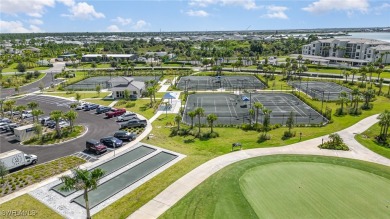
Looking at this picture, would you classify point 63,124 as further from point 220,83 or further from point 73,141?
point 220,83

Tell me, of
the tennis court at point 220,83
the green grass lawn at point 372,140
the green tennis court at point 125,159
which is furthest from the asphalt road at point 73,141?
the green grass lawn at point 372,140

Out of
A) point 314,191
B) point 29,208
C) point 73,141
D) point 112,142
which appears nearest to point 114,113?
point 73,141

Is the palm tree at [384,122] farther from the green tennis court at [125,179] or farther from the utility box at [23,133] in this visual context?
the utility box at [23,133]

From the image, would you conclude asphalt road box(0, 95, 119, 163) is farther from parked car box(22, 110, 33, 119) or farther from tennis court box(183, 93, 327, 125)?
tennis court box(183, 93, 327, 125)

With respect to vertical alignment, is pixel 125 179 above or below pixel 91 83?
below

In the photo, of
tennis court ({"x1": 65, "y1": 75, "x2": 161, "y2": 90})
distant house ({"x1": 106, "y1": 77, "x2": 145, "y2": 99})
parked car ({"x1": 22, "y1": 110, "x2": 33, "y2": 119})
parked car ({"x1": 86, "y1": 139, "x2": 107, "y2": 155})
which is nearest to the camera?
parked car ({"x1": 86, "y1": 139, "x2": 107, "y2": 155})

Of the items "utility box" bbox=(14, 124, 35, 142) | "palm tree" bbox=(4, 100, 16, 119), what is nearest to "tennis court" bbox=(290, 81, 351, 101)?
"utility box" bbox=(14, 124, 35, 142)
